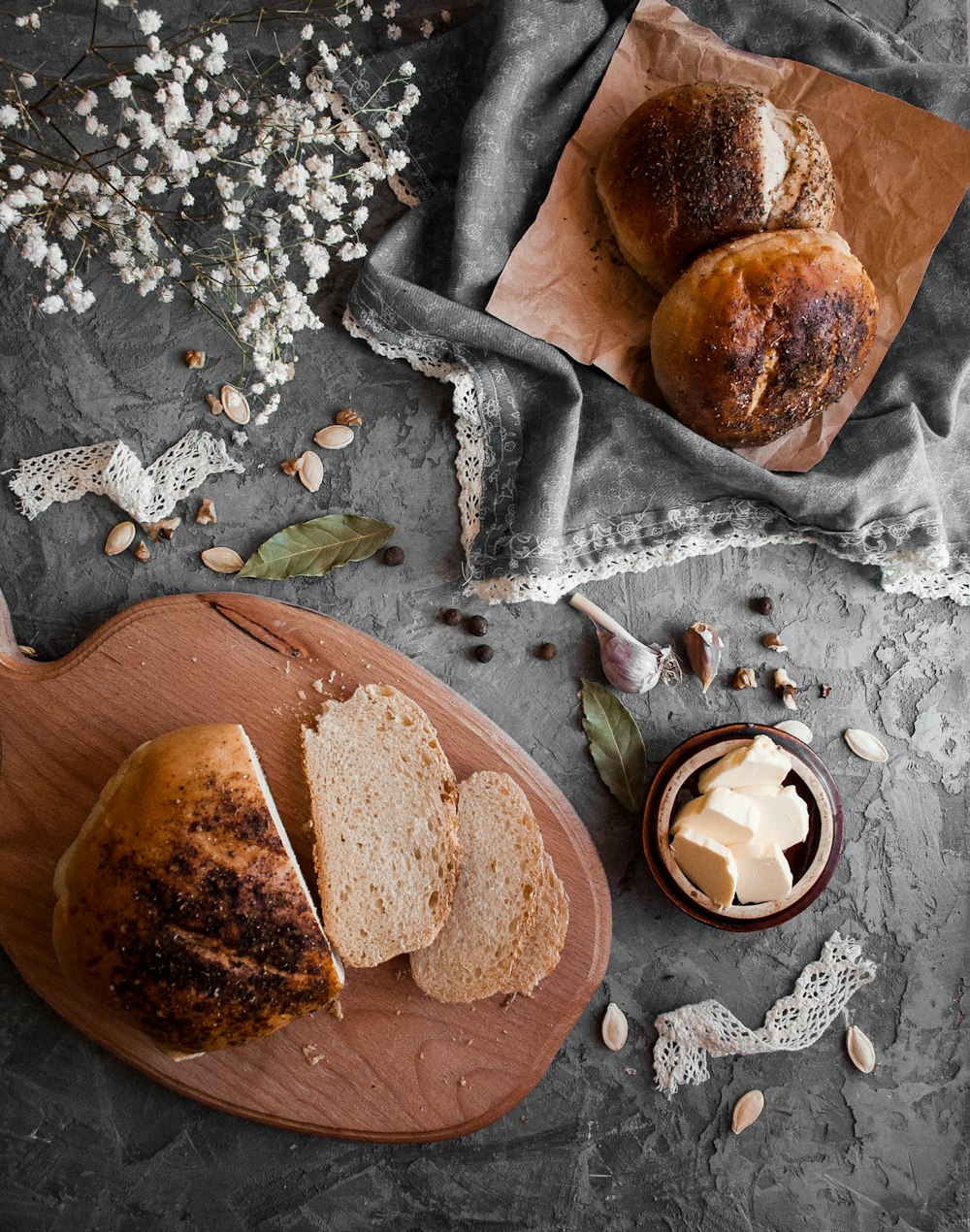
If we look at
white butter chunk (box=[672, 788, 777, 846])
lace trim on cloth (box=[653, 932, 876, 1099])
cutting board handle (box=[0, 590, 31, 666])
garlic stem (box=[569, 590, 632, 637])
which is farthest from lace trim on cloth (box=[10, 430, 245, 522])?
lace trim on cloth (box=[653, 932, 876, 1099])

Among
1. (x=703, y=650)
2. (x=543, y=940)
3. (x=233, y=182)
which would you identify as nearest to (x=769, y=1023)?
(x=543, y=940)

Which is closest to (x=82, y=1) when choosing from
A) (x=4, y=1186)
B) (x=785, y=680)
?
(x=785, y=680)

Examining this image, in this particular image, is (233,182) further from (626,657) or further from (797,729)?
(797,729)

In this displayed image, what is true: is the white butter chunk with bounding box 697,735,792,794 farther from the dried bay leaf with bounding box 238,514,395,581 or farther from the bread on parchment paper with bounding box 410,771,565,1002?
the dried bay leaf with bounding box 238,514,395,581

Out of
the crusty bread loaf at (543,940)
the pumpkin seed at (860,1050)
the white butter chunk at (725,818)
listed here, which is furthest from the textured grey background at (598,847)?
the white butter chunk at (725,818)

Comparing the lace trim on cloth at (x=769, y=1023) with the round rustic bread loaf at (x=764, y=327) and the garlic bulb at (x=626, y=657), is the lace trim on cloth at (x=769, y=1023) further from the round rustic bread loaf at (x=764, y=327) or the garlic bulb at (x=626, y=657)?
the round rustic bread loaf at (x=764, y=327)

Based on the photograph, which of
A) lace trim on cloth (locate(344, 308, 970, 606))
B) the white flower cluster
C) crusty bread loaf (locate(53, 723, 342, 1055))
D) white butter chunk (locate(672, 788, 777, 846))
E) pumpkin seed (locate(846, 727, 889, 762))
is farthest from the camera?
pumpkin seed (locate(846, 727, 889, 762))
